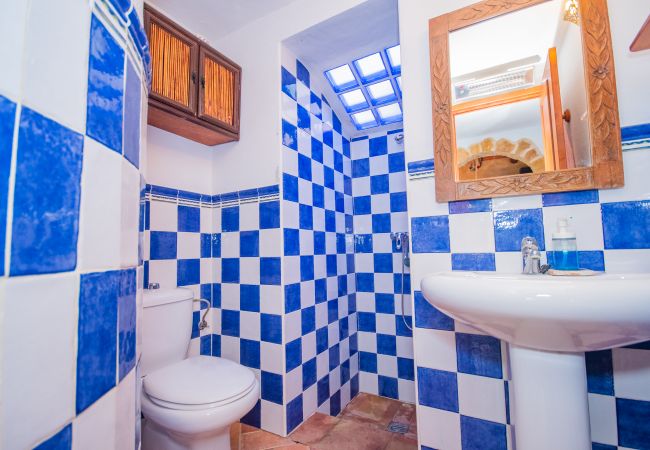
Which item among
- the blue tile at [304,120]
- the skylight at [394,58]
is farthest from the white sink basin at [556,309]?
the skylight at [394,58]

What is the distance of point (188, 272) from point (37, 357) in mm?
1426

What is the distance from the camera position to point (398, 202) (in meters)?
2.12

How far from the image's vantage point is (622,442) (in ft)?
3.00

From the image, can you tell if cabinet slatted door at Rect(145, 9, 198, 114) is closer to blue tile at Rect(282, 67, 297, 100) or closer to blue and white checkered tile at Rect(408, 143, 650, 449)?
blue tile at Rect(282, 67, 297, 100)

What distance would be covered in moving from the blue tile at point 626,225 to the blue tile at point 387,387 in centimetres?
150

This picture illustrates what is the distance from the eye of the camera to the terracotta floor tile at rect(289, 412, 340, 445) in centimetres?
144

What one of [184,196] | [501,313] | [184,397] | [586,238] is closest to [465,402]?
[501,313]

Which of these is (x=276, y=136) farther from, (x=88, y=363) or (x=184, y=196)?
(x=88, y=363)

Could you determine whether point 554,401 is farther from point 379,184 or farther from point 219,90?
point 219,90

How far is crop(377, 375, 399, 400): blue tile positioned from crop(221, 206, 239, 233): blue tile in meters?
1.40

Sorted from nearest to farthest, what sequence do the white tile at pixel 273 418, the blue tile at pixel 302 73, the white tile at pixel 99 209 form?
the white tile at pixel 99 209 → the white tile at pixel 273 418 → the blue tile at pixel 302 73

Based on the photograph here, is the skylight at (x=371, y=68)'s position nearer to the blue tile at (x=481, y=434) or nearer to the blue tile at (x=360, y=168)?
the blue tile at (x=360, y=168)

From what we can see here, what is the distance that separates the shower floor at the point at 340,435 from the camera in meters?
1.41

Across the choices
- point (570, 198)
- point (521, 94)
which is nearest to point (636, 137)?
point (570, 198)
